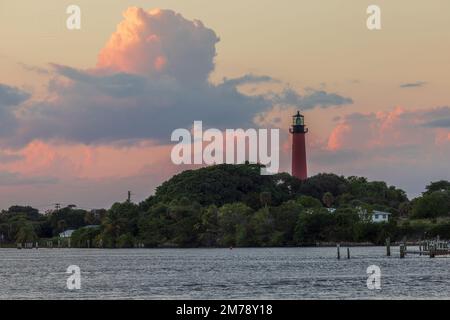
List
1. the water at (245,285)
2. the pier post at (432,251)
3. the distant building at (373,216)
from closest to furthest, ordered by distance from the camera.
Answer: the water at (245,285) < the pier post at (432,251) < the distant building at (373,216)

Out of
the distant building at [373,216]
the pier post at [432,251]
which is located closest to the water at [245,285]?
the pier post at [432,251]

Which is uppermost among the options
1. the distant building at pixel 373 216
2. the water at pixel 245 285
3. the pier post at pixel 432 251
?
the distant building at pixel 373 216

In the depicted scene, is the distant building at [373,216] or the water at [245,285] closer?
Result: the water at [245,285]

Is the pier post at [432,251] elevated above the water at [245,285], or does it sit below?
above

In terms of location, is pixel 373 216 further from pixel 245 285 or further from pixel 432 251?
pixel 245 285

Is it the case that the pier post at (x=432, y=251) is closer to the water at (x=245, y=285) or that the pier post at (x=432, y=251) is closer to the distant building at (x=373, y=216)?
the water at (x=245, y=285)

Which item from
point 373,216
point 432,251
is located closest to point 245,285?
point 432,251

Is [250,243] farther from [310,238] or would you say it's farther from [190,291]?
[190,291]

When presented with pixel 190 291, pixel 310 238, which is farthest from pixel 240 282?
pixel 310 238

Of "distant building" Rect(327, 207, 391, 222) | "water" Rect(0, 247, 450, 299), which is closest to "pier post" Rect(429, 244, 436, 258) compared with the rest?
"water" Rect(0, 247, 450, 299)

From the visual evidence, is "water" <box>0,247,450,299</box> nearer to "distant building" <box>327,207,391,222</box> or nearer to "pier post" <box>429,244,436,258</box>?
"pier post" <box>429,244,436,258</box>
